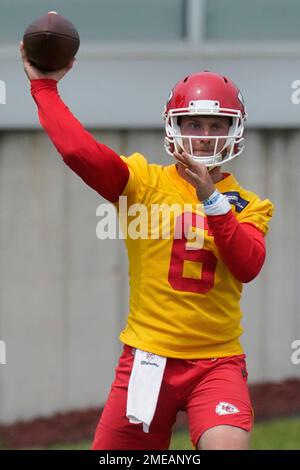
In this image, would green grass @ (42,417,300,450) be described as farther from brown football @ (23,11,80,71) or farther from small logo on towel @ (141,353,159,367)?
brown football @ (23,11,80,71)

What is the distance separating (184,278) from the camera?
458cm

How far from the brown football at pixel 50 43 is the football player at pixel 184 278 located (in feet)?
0.17

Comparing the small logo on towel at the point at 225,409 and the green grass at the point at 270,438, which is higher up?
the small logo on towel at the point at 225,409

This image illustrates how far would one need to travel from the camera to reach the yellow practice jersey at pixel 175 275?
4.57m

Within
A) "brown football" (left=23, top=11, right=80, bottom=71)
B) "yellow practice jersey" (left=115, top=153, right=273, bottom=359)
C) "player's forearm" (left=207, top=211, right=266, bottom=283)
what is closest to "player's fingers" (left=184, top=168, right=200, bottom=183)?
"player's forearm" (left=207, top=211, right=266, bottom=283)

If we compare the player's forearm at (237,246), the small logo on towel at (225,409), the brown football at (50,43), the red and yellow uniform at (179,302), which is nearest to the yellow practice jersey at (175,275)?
the red and yellow uniform at (179,302)

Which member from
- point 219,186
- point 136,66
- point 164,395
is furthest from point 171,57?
point 164,395

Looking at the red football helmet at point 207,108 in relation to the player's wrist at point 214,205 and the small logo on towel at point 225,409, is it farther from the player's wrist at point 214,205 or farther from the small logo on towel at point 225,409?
the small logo on towel at point 225,409

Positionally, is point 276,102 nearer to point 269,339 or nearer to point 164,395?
point 269,339

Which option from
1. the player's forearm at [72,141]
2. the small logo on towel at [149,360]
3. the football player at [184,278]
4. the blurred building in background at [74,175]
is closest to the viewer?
the player's forearm at [72,141]

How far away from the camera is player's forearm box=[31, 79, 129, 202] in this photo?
4332 millimetres

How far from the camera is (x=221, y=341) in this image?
15.2ft

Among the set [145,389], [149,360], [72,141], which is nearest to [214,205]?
[72,141]
